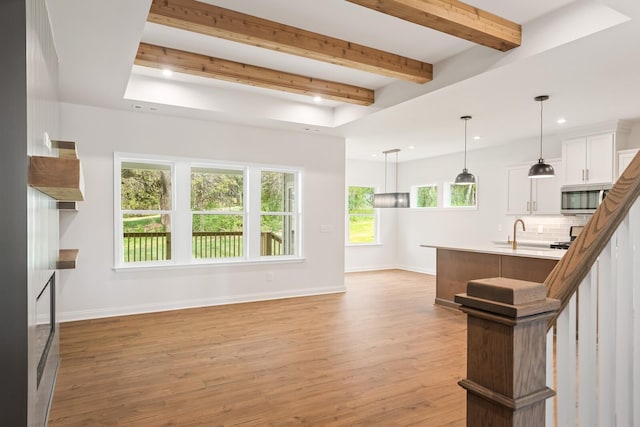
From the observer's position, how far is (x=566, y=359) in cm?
104

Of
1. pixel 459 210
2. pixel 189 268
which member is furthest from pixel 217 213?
pixel 459 210

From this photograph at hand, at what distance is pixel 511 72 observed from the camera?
3.84 m

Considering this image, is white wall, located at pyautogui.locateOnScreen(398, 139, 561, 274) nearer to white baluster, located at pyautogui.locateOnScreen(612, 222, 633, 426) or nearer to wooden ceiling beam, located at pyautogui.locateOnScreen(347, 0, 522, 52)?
wooden ceiling beam, located at pyautogui.locateOnScreen(347, 0, 522, 52)

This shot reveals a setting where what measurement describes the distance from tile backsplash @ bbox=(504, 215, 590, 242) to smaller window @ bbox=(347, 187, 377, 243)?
10.8ft

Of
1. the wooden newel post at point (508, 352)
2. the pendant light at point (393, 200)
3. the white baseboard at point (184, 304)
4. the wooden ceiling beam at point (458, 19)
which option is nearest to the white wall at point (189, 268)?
the white baseboard at point (184, 304)

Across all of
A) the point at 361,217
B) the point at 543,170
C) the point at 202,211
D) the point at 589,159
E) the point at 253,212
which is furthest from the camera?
the point at 361,217

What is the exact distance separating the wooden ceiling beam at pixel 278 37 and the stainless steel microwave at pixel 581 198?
3463 millimetres

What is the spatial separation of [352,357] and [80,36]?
140 inches

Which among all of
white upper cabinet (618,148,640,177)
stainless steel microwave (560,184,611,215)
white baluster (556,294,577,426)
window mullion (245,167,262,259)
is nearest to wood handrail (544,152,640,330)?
white baluster (556,294,577,426)

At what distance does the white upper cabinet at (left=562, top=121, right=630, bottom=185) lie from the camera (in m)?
5.81

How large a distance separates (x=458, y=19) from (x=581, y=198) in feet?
14.6

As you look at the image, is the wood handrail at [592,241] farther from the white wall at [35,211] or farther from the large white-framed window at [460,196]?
the large white-framed window at [460,196]

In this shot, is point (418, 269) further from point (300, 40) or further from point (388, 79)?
point (300, 40)

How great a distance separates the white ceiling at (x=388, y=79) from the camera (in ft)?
10.1
